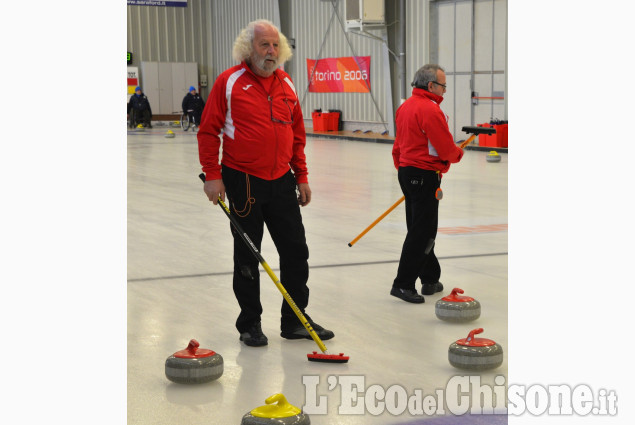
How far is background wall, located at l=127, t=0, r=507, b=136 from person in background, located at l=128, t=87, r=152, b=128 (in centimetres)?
591

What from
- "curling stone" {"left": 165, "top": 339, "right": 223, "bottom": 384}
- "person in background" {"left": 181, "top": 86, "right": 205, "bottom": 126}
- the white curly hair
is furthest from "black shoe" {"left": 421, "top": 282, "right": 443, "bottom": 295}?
"person in background" {"left": 181, "top": 86, "right": 205, "bottom": 126}

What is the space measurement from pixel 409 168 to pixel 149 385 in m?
2.68

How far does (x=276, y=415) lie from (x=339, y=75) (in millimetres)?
27622

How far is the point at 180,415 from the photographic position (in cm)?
404

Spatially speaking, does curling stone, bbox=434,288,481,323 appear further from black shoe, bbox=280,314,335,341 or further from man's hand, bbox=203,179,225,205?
man's hand, bbox=203,179,225,205

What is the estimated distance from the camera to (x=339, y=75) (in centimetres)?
3058

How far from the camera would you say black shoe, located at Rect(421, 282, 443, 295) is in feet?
21.7

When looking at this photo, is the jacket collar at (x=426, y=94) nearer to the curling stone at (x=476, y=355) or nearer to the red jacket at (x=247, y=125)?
the red jacket at (x=247, y=125)

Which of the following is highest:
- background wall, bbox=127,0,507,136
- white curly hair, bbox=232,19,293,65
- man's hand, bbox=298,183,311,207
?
background wall, bbox=127,0,507,136

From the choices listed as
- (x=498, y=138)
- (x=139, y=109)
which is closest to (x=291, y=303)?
(x=498, y=138)

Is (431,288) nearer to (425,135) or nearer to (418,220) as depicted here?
(418,220)

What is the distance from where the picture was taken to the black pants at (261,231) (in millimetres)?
5078

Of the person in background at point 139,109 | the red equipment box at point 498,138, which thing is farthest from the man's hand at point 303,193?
the person in background at point 139,109

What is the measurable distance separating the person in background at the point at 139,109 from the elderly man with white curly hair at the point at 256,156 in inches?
1170
